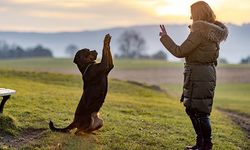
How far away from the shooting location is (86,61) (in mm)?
10109

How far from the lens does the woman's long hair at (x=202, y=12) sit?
9289 mm

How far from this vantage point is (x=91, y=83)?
395 inches

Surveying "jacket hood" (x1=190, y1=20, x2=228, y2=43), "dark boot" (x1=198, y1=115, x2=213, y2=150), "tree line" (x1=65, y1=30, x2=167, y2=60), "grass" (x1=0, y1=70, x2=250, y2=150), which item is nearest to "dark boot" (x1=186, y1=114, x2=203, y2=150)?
"dark boot" (x1=198, y1=115, x2=213, y2=150)

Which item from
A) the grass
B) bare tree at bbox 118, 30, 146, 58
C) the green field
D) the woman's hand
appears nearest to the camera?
the woman's hand

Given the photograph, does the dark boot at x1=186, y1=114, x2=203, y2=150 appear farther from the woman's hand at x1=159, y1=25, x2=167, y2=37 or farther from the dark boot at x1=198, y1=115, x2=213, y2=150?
the woman's hand at x1=159, y1=25, x2=167, y2=37

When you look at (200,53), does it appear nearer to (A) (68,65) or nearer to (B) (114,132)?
(B) (114,132)

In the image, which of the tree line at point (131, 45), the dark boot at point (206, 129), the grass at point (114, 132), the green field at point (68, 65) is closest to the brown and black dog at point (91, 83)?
the grass at point (114, 132)

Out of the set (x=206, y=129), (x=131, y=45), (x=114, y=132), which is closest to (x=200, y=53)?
(x=206, y=129)

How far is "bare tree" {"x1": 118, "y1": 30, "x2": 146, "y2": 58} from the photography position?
146875mm

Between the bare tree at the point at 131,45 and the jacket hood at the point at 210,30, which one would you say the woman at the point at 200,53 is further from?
the bare tree at the point at 131,45

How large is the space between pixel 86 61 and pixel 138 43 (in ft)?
457

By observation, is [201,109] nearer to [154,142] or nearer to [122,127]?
[154,142]

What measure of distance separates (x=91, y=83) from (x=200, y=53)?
7.13 ft

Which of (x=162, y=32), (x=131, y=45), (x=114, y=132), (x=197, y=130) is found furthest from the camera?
(x=131, y=45)
